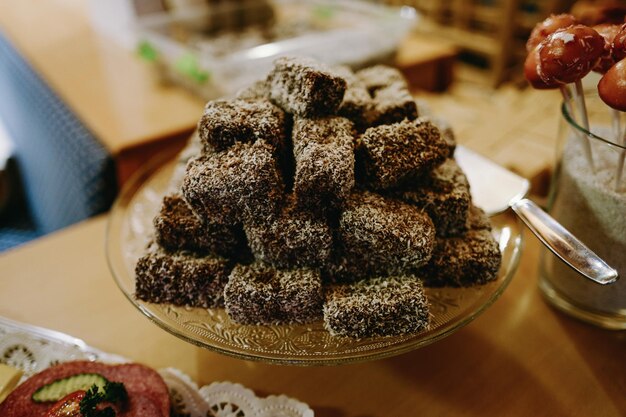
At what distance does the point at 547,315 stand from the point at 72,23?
2784 millimetres

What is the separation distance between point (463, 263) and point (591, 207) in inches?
9.2

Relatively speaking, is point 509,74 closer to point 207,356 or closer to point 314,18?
point 314,18

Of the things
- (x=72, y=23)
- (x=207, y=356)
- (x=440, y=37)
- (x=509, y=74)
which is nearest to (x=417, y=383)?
(x=207, y=356)

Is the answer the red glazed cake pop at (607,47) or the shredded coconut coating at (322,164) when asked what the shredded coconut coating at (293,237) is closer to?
the shredded coconut coating at (322,164)

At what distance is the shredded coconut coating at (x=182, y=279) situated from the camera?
80 centimetres

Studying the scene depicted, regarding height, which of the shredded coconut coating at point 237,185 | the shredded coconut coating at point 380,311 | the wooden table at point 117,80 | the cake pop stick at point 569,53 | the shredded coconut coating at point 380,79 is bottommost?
the wooden table at point 117,80

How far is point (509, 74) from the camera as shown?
2.46 m

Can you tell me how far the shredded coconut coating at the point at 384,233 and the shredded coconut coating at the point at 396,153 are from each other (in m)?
0.04

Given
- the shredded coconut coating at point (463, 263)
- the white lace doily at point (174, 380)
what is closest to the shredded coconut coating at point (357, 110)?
the shredded coconut coating at point (463, 263)

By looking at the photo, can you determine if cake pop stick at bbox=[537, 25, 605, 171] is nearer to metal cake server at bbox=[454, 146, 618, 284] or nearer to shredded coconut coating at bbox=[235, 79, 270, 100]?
metal cake server at bbox=[454, 146, 618, 284]

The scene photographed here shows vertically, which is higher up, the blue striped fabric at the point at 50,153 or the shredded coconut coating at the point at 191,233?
the shredded coconut coating at the point at 191,233

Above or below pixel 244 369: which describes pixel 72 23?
above

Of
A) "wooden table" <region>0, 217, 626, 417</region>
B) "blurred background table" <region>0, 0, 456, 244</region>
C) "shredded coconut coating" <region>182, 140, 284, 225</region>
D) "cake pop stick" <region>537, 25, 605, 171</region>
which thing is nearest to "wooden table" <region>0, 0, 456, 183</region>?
"blurred background table" <region>0, 0, 456, 244</region>

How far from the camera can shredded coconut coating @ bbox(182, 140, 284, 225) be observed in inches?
28.6
